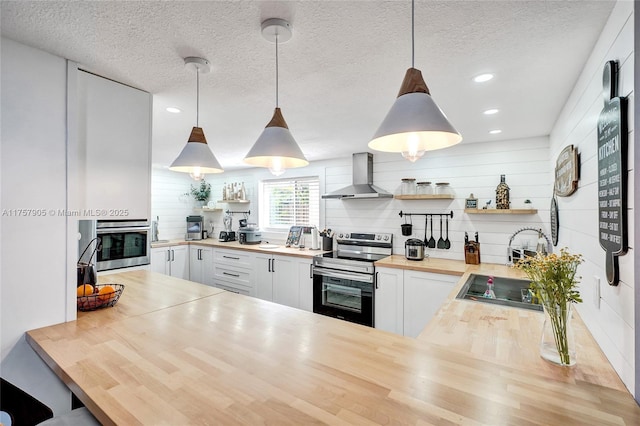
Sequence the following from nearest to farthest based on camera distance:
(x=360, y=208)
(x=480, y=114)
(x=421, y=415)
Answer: (x=421, y=415) → (x=480, y=114) → (x=360, y=208)

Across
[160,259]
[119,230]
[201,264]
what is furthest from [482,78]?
[160,259]

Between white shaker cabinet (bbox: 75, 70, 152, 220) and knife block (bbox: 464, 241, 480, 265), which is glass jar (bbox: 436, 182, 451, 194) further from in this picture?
white shaker cabinet (bbox: 75, 70, 152, 220)

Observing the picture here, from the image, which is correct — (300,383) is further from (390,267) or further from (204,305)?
(390,267)

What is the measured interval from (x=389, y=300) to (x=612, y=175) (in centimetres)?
235

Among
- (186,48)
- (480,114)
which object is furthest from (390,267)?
(186,48)

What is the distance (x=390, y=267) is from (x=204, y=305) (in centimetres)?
198

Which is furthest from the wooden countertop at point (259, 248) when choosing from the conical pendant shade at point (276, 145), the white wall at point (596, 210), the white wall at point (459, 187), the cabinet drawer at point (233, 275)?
the white wall at point (596, 210)

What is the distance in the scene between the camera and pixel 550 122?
2.51m

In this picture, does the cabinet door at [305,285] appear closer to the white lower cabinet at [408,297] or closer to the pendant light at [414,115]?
the white lower cabinet at [408,297]

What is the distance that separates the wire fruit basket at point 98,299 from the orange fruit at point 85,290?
0.02 meters

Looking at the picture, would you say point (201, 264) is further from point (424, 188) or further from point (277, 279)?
point (424, 188)

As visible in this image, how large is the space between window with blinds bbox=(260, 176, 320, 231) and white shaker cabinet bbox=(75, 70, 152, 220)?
284 centimetres

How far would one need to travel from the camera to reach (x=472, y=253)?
3.15m

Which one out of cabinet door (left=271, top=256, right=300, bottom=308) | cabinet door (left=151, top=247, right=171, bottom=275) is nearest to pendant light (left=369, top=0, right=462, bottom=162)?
cabinet door (left=271, top=256, right=300, bottom=308)
